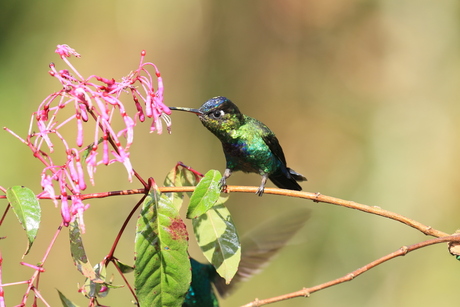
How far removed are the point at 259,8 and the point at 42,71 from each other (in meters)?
2.06

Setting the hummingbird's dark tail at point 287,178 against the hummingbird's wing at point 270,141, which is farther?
the hummingbird's dark tail at point 287,178

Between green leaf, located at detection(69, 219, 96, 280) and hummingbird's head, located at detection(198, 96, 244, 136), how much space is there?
29.0 inches

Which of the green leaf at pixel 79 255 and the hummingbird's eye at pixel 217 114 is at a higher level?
the hummingbird's eye at pixel 217 114

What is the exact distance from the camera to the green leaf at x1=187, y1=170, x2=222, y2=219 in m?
1.35

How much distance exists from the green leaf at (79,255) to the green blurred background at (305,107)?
10.7 feet

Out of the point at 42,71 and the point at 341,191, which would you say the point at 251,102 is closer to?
the point at 341,191

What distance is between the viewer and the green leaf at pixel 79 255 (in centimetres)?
131

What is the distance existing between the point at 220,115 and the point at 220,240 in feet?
1.82

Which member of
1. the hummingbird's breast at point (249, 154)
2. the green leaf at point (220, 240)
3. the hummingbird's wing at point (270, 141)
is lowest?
the green leaf at point (220, 240)

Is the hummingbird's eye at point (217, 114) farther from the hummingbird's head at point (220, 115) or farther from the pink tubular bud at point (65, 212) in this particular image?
the pink tubular bud at point (65, 212)

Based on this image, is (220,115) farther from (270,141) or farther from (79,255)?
(79,255)

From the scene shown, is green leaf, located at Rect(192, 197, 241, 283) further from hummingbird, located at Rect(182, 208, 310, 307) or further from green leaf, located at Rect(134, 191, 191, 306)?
hummingbird, located at Rect(182, 208, 310, 307)

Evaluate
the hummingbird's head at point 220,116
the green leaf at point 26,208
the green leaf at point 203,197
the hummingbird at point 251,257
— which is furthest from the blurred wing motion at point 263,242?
the green leaf at point 26,208

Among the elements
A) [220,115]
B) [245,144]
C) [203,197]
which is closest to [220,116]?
[220,115]
